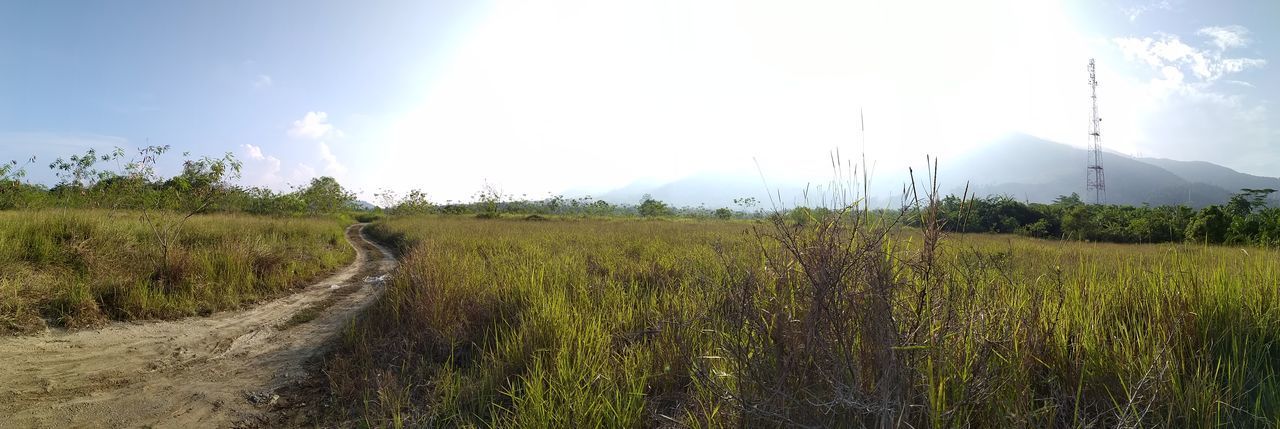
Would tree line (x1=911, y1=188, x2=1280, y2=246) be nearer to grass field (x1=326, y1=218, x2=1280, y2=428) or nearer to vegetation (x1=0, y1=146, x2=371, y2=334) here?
grass field (x1=326, y1=218, x2=1280, y2=428)

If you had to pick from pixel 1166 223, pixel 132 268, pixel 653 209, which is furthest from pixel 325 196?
pixel 1166 223

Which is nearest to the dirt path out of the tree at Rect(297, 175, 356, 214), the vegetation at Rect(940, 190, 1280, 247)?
the vegetation at Rect(940, 190, 1280, 247)

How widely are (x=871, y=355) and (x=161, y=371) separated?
608 cm

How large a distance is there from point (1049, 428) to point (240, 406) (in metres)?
5.19

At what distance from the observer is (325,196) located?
45.8 meters

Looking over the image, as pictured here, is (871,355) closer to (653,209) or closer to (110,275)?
(110,275)

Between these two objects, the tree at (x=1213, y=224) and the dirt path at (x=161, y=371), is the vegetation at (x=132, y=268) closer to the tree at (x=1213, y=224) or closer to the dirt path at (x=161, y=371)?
the dirt path at (x=161, y=371)

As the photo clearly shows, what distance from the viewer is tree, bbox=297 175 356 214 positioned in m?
41.4

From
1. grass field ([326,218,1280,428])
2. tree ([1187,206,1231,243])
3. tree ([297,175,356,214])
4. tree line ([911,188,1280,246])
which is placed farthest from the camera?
tree ([297,175,356,214])

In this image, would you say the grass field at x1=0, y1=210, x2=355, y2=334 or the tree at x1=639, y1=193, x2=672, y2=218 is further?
the tree at x1=639, y1=193, x2=672, y2=218

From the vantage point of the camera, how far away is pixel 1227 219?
19.2 meters

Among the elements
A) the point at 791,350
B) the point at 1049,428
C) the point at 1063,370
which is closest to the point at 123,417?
the point at 791,350

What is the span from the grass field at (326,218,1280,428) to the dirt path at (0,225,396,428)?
0.75 meters

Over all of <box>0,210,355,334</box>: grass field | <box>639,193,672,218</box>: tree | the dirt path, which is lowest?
the dirt path
